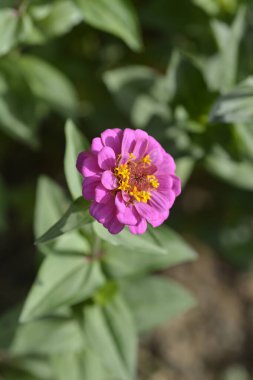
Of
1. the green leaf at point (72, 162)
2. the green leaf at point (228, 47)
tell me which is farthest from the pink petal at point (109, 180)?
the green leaf at point (228, 47)

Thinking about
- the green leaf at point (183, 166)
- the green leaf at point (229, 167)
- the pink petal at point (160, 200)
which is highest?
the pink petal at point (160, 200)

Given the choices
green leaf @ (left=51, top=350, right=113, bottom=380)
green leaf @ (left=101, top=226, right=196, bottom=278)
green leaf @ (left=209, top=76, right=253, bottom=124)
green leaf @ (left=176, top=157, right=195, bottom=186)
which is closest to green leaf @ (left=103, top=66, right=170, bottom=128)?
green leaf @ (left=176, top=157, right=195, bottom=186)

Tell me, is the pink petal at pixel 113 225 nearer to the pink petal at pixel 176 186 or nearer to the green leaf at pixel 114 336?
the pink petal at pixel 176 186

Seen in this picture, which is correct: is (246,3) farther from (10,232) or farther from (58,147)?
(10,232)

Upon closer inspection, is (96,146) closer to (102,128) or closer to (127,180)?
(127,180)

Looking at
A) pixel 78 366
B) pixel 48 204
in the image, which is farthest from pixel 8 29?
pixel 78 366

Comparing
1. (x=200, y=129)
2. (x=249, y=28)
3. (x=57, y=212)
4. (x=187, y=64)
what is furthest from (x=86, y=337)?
(x=249, y=28)
